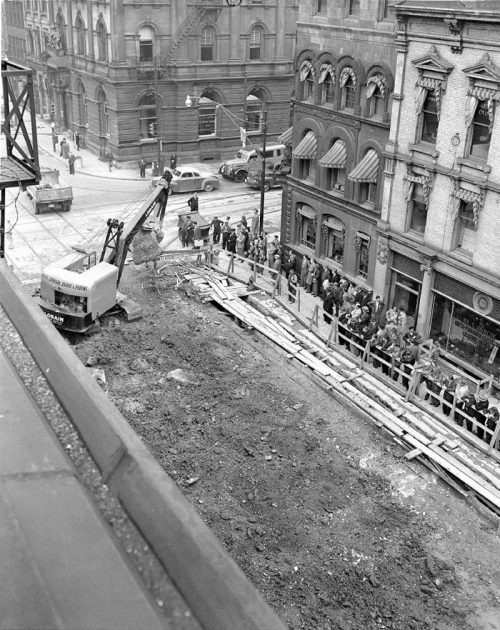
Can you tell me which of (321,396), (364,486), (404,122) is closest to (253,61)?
(404,122)

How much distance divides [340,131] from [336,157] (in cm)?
106

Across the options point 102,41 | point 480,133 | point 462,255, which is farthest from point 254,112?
point 480,133

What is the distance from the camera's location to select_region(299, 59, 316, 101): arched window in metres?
30.4

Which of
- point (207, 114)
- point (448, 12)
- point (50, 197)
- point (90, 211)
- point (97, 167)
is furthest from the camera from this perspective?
point (207, 114)

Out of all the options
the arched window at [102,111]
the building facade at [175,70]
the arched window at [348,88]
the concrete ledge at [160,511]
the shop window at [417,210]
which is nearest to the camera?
the concrete ledge at [160,511]


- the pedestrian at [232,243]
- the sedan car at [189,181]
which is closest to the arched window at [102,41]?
the sedan car at [189,181]

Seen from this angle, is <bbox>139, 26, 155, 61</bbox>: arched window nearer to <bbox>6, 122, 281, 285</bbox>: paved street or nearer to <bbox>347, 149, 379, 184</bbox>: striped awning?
<bbox>6, 122, 281, 285</bbox>: paved street

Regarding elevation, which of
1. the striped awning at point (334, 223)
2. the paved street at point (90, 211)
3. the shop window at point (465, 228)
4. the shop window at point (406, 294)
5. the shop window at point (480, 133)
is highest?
the shop window at point (480, 133)

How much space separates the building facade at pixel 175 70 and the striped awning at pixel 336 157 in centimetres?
2192

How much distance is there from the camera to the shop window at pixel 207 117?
178 ft

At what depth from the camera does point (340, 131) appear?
29250 millimetres

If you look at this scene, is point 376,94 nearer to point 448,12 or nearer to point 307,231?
point 448,12

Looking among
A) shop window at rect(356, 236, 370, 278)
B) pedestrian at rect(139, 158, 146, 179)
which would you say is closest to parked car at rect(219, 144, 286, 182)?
pedestrian at rect(139, 158, 146, 179)

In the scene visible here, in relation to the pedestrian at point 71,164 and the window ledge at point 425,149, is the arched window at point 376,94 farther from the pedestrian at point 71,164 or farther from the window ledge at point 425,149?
the pedestrian at point 71,164
